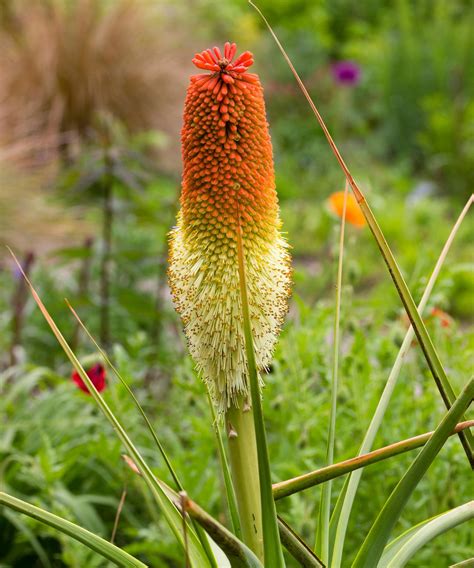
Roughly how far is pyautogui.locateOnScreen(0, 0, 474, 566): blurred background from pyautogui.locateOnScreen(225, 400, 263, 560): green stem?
0.64 m

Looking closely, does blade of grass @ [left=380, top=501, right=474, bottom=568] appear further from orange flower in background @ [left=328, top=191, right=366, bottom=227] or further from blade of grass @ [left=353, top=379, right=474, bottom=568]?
orange flower in background @ [left=328, top=191, right=366, bottom=227]

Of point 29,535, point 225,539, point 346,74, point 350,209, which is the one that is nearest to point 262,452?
point 225,539

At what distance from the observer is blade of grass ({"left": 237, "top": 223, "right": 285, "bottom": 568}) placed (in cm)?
94

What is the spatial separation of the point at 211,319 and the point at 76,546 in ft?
3.46

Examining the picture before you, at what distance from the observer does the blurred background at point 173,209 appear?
2227 mm

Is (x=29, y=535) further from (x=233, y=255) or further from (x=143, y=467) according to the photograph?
(x=233, y=255)

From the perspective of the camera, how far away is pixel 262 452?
982 millimetres

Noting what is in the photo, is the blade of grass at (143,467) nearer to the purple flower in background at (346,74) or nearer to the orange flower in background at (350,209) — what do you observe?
the orange flower in background at (350,209)

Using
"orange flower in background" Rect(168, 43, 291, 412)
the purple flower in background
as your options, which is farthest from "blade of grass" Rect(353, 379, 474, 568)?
the purple flower in background

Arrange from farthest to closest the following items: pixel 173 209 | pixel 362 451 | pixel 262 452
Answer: pixel 173 209
pixel 362 451
pixel 262 452

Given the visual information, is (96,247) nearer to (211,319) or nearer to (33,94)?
(33,94)

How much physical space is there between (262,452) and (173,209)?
1725 mm

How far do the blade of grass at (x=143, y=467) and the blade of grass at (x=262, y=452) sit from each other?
13 centimetres

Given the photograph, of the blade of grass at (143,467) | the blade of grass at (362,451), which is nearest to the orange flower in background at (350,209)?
the blade of grass at (362,451)
